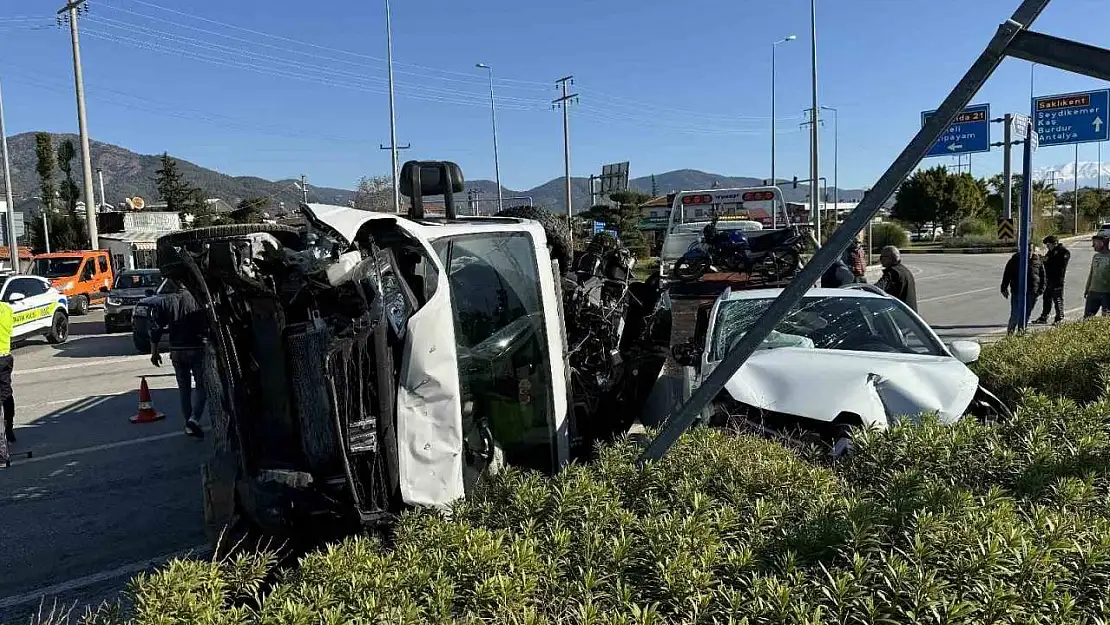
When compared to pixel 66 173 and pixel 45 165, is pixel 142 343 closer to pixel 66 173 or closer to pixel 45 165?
pixel 45 165

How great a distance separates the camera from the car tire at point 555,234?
557 centimetres

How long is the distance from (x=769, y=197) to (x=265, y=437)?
541 inches

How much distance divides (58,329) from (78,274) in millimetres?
8795

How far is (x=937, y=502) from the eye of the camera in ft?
8.90

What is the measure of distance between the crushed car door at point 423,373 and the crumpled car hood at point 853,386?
2.01m

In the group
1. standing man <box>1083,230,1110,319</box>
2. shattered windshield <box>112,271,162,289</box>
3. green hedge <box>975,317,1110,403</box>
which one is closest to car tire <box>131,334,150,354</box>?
shattered windshield <box>112,271,162,289</box>

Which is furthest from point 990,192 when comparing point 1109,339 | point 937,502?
point 937,502

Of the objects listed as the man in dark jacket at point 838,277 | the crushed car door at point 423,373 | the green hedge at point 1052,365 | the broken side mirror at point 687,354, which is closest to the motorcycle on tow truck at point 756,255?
the man in dark jacket at point 838,277

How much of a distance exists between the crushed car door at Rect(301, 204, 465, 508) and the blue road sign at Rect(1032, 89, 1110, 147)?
22.1 meters

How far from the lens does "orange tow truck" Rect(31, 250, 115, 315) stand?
78.1 ft

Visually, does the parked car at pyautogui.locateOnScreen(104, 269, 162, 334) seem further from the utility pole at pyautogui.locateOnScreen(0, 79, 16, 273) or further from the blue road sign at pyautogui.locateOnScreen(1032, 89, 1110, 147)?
the blue road sign at pyautogui.locateOnScreen(1032, 89, 1110, 147)

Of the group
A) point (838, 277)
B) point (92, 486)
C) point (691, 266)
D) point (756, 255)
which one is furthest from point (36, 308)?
point (838, 277)

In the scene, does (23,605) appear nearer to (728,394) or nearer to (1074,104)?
(728,394)

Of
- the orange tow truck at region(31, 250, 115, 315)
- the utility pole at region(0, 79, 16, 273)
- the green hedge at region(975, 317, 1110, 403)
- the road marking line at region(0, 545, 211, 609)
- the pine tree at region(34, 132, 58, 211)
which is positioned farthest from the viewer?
the pine tree at region(34, 132, 58, 211)
